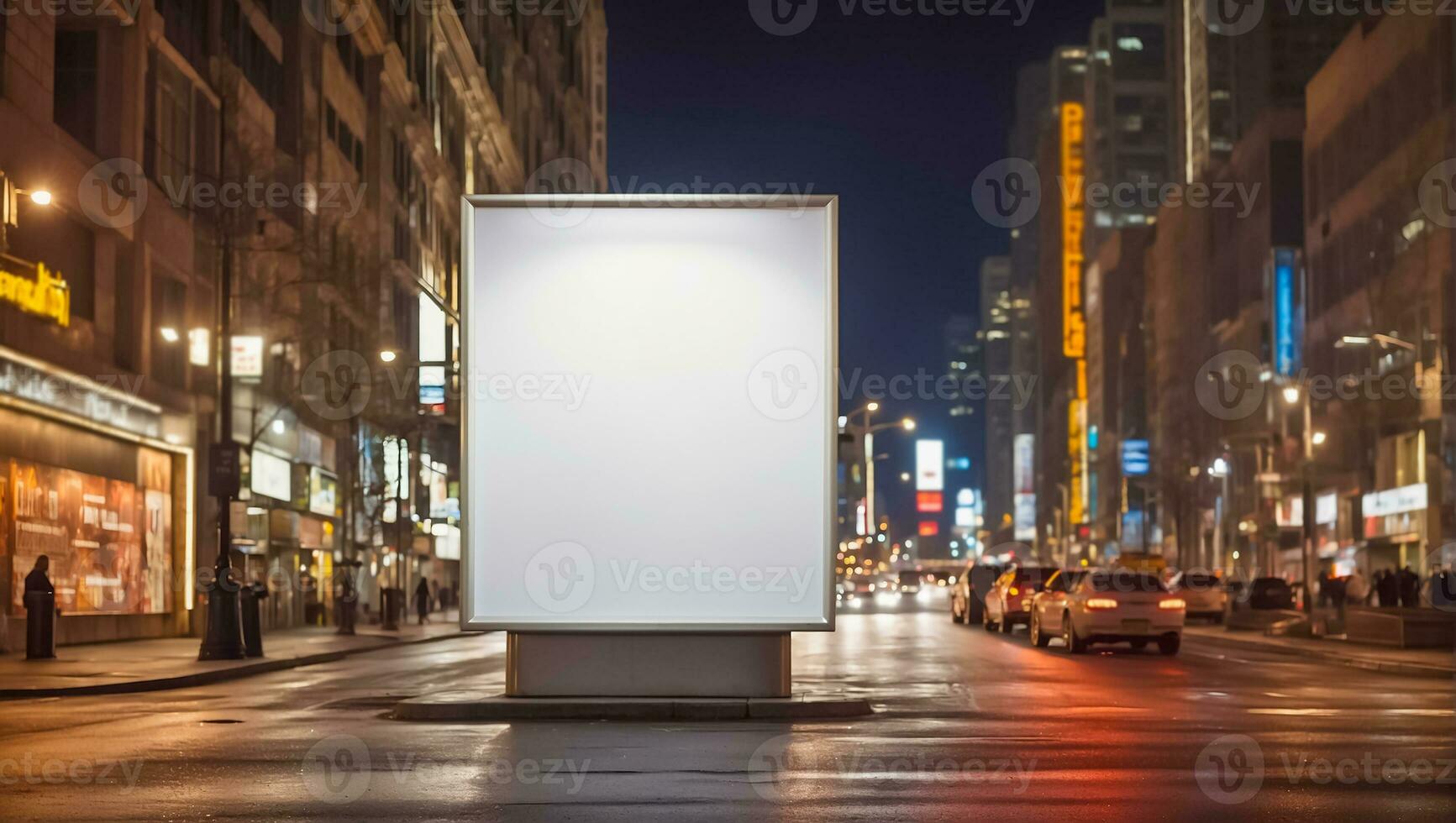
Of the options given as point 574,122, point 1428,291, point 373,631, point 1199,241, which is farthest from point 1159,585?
point 574,122

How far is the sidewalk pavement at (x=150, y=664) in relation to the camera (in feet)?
74.6

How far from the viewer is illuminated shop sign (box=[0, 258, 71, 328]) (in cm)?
3169

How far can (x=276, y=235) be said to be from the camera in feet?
154

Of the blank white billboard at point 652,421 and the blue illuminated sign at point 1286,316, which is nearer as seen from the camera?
the blank white billboard at point 652,421

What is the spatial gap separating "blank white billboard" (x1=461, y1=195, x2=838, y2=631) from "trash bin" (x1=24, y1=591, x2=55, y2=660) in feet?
47.9

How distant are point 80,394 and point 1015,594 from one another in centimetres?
2058

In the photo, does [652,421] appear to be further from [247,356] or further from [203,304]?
[203,304]

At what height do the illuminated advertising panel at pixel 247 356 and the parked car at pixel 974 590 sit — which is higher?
the illuminated advertising panel at pixel 247 356

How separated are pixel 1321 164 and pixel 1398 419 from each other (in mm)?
17819

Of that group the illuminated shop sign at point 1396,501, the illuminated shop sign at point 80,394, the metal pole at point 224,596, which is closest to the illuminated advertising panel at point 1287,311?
the illuminated shop sign at point 1396,501

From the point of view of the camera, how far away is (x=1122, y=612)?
105 ft

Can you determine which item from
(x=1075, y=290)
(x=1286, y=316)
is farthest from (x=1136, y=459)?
(x=1075, y=290)

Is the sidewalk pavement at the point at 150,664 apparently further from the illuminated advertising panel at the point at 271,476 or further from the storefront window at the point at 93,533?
the illuminated advertising panel at the point at 271,476

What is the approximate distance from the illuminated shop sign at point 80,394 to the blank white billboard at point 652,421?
56.9ft
